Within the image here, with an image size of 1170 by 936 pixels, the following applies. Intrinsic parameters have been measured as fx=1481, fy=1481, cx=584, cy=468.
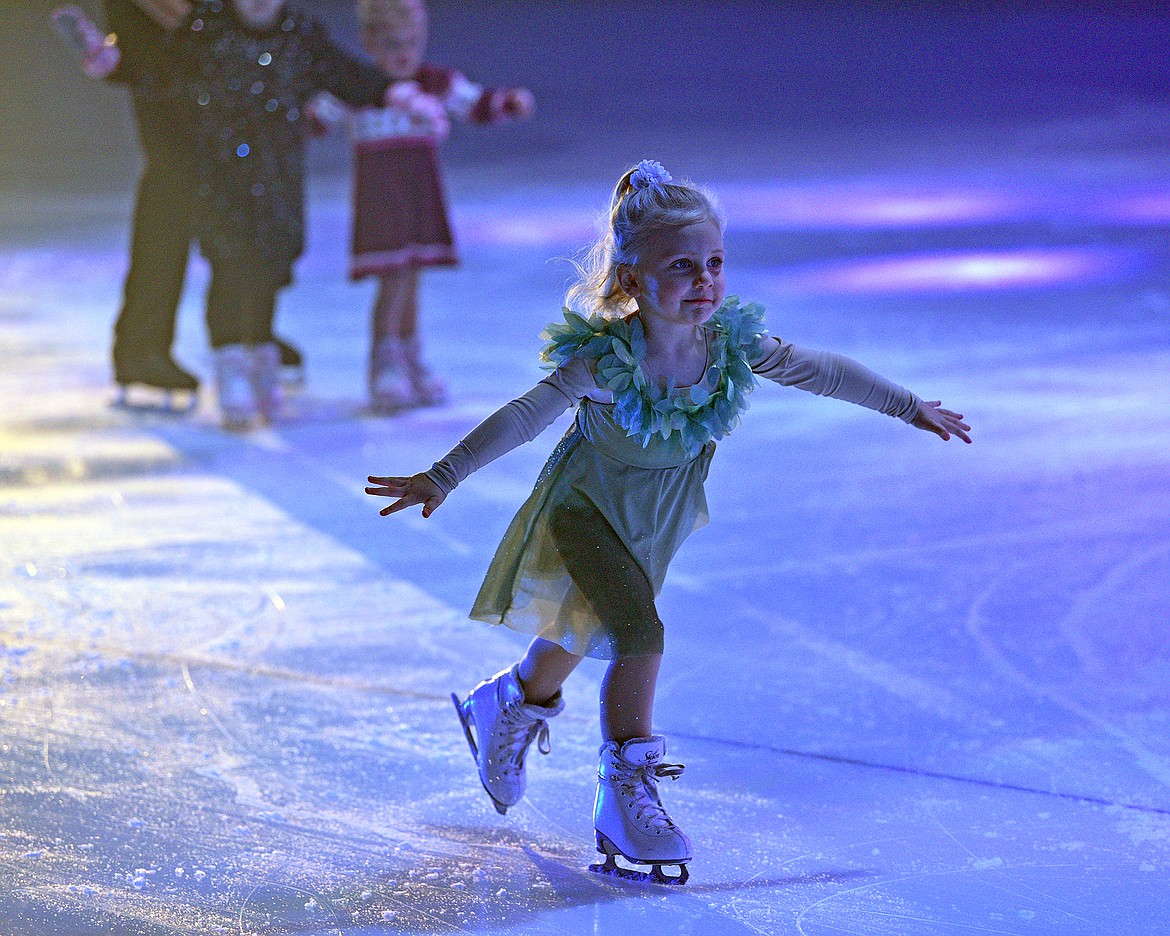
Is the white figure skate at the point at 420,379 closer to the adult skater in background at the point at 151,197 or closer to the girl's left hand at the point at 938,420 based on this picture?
the adult skater in background at the point at 151,197

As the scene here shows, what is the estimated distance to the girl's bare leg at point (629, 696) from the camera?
2.06 meters

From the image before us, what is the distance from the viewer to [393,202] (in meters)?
5.15

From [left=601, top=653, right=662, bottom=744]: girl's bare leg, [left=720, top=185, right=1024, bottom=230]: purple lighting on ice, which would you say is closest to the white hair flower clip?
[left=601, top=653, right=662, bottom=744]: girl's bare leg

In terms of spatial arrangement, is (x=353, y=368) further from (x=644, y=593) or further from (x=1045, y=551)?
(x=644, y=593)

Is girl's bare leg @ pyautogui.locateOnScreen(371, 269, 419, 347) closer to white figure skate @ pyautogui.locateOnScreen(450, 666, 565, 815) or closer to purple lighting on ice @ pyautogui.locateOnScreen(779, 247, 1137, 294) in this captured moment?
purple lighting on ice @ pyautogui.locateOnScreen(779, 247, 1137, 294)

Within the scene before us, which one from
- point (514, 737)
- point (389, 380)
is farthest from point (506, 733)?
point (389, 380)

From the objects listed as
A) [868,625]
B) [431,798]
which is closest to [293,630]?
[431,798]

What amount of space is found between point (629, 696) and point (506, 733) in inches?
10.2

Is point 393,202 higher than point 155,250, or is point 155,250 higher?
point 393,202

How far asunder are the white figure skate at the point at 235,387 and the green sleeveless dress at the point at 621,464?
300cm

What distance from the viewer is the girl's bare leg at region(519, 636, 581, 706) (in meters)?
2.22

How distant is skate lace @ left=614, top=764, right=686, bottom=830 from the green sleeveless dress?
0.56ft

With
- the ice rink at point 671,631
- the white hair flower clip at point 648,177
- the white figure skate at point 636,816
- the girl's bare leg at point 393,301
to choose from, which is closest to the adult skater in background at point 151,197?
the ice rink at point 671,631

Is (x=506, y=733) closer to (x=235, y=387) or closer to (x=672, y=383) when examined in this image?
(x=672, y=383)
